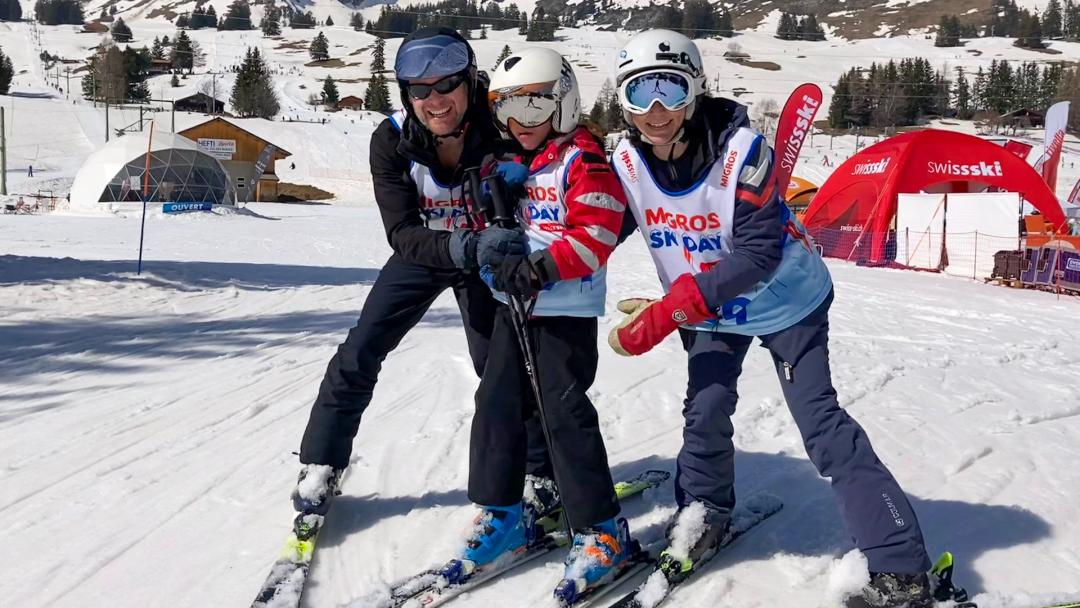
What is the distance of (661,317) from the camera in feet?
8.89

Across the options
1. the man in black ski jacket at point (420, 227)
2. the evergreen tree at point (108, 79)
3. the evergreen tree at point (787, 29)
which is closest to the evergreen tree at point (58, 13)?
the evergreen tree at point (108, 79)

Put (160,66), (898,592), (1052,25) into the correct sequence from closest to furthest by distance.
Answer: (898,592)
(160,66)
(1052,25)

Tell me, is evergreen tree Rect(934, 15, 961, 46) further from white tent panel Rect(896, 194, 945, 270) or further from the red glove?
the red glove

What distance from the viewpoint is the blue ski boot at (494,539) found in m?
2.78

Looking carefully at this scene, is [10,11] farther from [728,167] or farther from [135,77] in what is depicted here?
[728,167]

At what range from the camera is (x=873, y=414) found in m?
5.15

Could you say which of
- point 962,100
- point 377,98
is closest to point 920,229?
point 377,98

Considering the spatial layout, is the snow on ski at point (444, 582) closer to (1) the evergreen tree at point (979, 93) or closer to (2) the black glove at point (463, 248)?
(2) the black glove at point (463, 248)

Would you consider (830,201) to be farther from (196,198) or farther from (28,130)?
(28,130)

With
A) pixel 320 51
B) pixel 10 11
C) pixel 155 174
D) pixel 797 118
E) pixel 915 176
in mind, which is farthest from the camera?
pixel 10 11

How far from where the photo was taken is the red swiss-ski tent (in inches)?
677

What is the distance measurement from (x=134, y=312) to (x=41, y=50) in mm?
156827

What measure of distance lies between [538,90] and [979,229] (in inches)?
609

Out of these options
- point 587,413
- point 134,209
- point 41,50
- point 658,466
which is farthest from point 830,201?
point 41,50
